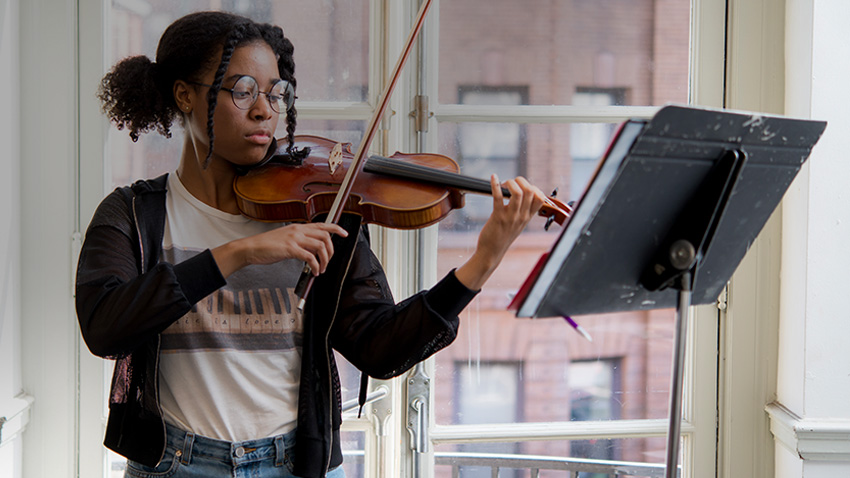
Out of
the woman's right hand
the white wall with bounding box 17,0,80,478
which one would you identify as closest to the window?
the white wall with bounding box 17,0,80,478

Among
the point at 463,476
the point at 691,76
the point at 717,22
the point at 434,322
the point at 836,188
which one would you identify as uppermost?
the point at 717,22

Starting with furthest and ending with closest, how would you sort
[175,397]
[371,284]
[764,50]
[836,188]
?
[764,50] → [836,188] → [371,284] → [175,397]

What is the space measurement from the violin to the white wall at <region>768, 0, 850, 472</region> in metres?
0.86

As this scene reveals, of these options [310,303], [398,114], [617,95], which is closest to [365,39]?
[398,114]

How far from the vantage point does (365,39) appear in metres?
1.75

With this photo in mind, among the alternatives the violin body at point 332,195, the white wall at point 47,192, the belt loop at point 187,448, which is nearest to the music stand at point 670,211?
the violin body at point 332,195

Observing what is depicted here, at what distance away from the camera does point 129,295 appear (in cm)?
101

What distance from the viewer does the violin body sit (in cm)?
115

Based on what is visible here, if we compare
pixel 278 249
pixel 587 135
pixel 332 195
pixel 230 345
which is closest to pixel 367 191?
pixel 332 195

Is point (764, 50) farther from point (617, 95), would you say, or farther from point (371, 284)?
point (371, 284)

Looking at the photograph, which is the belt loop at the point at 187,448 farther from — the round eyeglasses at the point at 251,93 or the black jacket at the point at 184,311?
the round eyeglasses at the point at 251,93

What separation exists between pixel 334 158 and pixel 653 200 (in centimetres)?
56

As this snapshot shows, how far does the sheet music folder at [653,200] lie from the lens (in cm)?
80

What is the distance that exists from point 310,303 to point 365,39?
2.69ft
